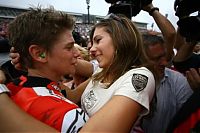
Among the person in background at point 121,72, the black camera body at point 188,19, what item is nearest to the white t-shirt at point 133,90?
the person in background at point 121,72

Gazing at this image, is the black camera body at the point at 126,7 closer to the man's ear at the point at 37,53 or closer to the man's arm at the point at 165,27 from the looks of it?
the man's arm at the point at 165,27

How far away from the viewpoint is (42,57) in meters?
1.40

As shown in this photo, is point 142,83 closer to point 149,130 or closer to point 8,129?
point 8,129

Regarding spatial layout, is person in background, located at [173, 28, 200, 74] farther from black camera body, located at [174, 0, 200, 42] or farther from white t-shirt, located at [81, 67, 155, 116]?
white t-shirt, located at [81, 67, 155, 116]

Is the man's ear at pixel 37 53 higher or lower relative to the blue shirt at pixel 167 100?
higher

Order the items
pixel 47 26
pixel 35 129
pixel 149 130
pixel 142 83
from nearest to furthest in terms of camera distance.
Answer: pixel 35 129 < pixel 142 83 < pixel 47 26 < pixel 149 130

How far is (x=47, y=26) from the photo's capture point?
138 cm

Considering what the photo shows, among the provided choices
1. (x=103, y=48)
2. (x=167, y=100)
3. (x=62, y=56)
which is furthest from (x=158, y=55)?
(x=62, y=56)

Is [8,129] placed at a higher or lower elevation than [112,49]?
lower

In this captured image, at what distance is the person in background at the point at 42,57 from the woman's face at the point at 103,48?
158mm

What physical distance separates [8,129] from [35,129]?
0.37 ft

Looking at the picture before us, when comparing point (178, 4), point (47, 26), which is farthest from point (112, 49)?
point (178, 4)

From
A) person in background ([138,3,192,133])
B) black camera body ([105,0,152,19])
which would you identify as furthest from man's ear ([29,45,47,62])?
person in background ([138,3,192,133])

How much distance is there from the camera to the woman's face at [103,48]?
1.55 metres
